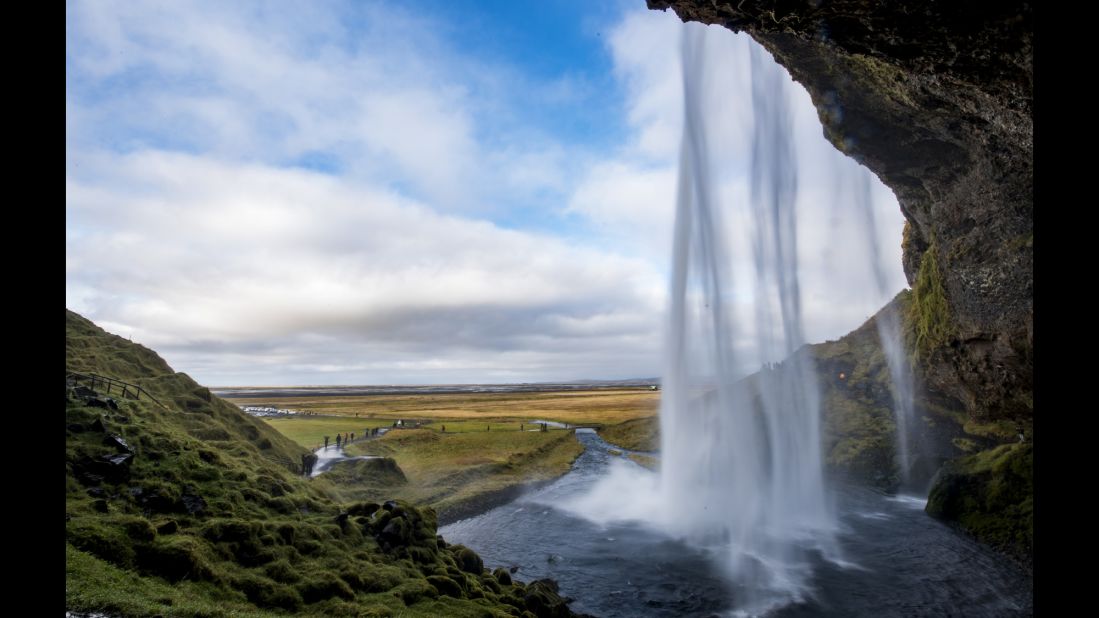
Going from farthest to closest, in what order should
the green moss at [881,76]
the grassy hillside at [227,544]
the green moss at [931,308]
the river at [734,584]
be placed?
the green moss at [931,308] → the river at [734,584] → the green moss at [881,76] → the grassy hillside at [227,544]

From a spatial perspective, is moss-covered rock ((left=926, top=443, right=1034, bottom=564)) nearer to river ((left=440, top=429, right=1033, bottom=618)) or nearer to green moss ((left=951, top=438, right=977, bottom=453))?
river ((left=440, top=429, right=1033, bottom=618))

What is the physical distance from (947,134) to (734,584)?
2700cm

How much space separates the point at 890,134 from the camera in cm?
3275

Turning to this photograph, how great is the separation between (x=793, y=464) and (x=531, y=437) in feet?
125

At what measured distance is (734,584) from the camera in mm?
25375

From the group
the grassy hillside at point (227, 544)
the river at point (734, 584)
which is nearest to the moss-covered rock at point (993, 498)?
the river at point (734, 584)

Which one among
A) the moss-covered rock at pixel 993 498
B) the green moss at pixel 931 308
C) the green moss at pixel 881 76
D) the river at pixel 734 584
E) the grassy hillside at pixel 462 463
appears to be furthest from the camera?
the grassy hillside at pixel 462 463

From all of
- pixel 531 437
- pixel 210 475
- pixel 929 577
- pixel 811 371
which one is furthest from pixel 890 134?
pixel 531 437

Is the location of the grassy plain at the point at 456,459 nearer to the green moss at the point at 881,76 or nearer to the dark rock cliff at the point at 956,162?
the dark rock cliff at the point at 956,162

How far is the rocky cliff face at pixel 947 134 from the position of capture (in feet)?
55.5

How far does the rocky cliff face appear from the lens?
666 inches

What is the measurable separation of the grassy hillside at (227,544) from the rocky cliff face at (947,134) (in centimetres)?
2419
